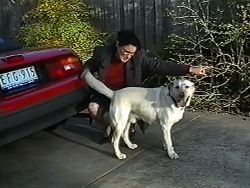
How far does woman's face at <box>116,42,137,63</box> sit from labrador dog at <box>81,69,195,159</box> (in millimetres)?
350

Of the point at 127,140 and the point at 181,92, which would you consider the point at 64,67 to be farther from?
the point at 181,92

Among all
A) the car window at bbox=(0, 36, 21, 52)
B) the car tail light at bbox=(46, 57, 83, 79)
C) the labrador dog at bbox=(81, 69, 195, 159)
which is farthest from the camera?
the car window at bbox=(0, 36, 21, 52)

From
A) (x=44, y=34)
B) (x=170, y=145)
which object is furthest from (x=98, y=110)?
(x=44, y=34)

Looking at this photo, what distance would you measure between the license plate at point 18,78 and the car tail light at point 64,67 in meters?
0.23

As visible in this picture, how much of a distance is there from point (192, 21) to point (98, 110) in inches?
96.6

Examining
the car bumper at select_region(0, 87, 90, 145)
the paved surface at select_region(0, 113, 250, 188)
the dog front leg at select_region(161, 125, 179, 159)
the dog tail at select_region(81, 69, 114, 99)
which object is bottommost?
the paved surface at select_region(0, 113, 250, 188)

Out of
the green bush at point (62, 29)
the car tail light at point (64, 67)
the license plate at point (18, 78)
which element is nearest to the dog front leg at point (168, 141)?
the car tail light at point (64, 67)

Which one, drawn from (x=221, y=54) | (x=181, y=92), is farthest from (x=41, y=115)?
(x=221, y=54)

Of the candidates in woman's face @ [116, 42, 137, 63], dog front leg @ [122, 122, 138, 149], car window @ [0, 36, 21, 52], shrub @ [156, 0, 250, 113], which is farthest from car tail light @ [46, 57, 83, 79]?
shrub @ [156, 0, 250, 113]

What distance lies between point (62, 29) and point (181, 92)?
176 inches

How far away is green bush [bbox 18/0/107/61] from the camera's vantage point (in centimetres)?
856

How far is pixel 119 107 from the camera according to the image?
4852 millimetres

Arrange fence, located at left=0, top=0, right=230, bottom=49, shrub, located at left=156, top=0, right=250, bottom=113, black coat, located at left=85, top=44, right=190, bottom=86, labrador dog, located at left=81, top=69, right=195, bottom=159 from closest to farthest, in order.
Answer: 1. labrador dog, located at left=81, top=69, right=195, bottom=159
2. black coat, located at left=85, top=44, right=190, bottom=86
3. shrub, located at left=156, top=0, right=250, bottom=113
4. fence, located at left=0, top=0, right=230, bottom=49

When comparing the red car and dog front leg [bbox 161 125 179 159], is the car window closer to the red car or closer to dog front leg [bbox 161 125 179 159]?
the red car
